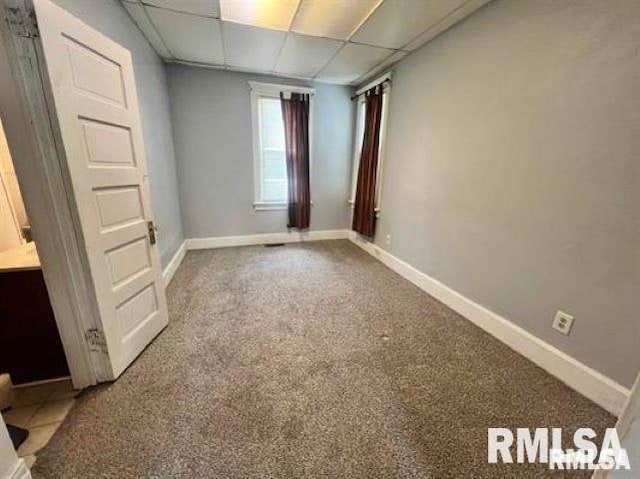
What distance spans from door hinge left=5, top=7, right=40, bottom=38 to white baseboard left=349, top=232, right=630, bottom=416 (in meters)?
2.97

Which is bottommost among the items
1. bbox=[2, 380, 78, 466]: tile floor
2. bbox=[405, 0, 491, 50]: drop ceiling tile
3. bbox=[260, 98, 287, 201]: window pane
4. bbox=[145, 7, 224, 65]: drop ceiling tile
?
bbox=[2, 380, 78, 466]: tile floor

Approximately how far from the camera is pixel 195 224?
3711 mm

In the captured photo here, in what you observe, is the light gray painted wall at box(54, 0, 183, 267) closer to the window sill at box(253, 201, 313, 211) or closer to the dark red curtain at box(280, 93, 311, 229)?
the window sill at box(253, 201, 313, 211)

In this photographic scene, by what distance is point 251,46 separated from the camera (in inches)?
105

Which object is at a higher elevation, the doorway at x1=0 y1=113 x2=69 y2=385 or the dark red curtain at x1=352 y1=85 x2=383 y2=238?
the dark red curtain at x1=352 y1=85 x2=383 y2=238

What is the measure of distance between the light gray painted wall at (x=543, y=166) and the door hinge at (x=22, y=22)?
262 centimetres

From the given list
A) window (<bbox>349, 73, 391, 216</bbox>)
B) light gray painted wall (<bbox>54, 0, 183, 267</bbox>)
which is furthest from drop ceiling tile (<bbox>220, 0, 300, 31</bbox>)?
window (<bbox>349, 73, 391, 216</bbox>)

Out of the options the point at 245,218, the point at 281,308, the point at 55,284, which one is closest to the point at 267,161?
the point at 245,218

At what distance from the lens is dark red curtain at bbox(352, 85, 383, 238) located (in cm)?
332

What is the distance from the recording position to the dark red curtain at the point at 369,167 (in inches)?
131

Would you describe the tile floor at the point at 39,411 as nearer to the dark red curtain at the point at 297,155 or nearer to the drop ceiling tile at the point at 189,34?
→ the drop ceiling tile at the point at 189,34

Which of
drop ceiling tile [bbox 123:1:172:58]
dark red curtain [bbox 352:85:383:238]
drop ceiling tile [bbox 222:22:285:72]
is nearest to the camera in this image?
drop ceiling tile [bbox 123:1:172:58]

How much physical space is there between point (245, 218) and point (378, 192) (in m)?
A: 2.04

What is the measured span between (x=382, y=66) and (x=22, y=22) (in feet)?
10.2
